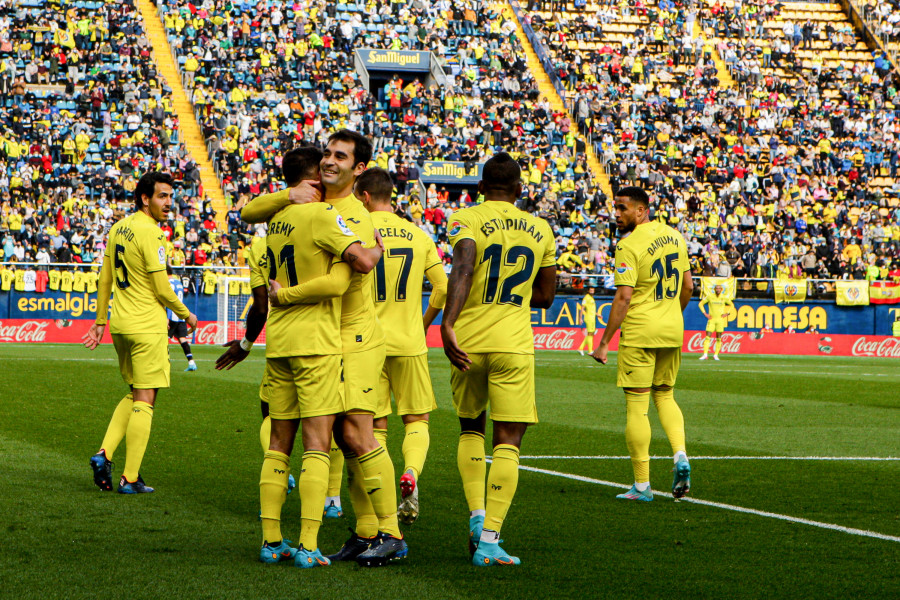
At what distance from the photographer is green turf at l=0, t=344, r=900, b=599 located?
5.38 meters

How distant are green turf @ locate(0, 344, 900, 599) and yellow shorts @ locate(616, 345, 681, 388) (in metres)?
0.84

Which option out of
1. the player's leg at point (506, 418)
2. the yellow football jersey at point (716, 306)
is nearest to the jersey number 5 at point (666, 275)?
the player's leg at point (506, 418)

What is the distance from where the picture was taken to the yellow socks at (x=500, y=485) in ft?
19.6

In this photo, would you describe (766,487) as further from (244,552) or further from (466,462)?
(244,552)

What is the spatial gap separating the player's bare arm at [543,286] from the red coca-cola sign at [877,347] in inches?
1150

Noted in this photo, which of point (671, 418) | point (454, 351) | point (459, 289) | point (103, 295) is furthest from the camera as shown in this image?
point (103, 295)

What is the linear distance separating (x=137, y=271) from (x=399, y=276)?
2.13m

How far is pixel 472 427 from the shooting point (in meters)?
6.48

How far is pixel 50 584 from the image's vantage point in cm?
520

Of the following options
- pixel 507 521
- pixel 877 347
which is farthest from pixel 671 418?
pixel 877 347

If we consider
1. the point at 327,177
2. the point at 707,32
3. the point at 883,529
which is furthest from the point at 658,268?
the point at 707,32

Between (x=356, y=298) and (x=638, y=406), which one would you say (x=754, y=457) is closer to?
(x=638, y=406)

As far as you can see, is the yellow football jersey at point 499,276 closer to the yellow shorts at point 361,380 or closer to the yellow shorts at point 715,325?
the yellow shorts at point 361,380

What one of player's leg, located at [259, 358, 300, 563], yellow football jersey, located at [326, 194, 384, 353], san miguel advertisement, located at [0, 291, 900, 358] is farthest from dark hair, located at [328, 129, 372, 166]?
san miguel advertisement, located at [0, 291, 900, 358]
